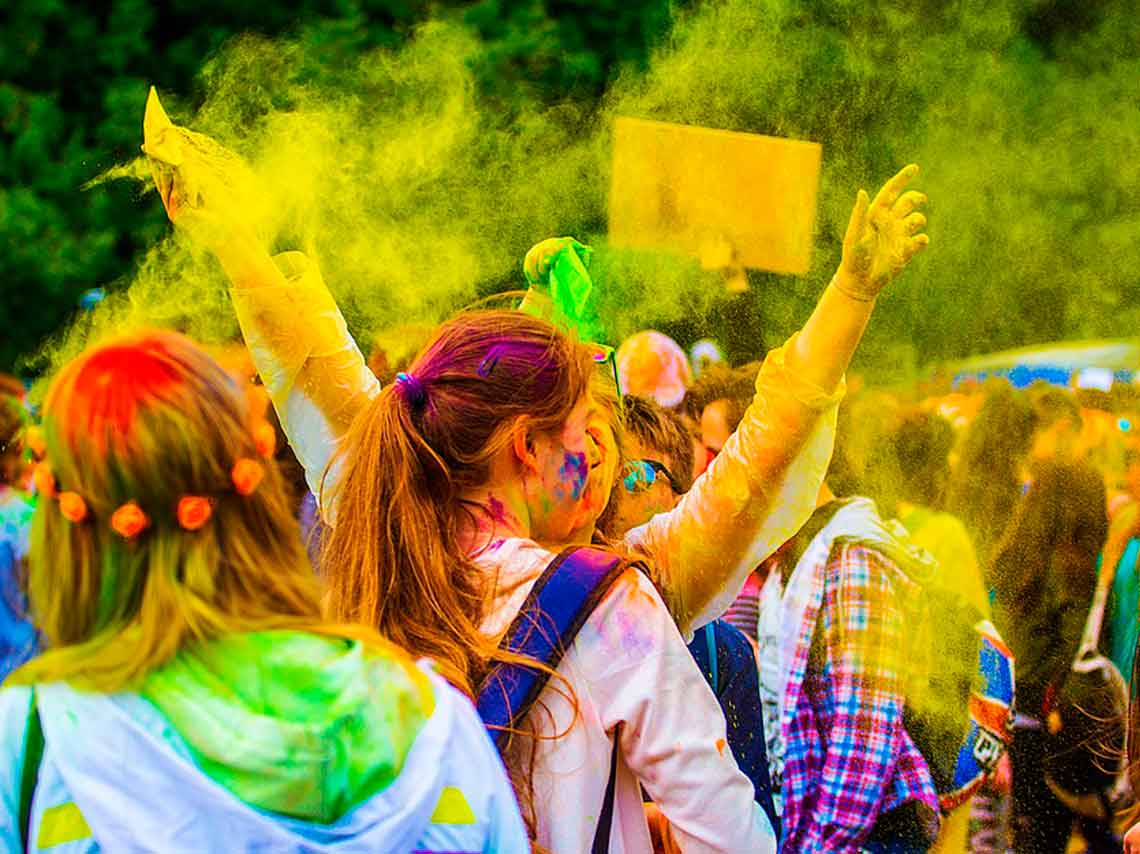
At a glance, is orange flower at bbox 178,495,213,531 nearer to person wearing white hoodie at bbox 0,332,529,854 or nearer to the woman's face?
person wearing white hoodie at bbox 0,332,529,854

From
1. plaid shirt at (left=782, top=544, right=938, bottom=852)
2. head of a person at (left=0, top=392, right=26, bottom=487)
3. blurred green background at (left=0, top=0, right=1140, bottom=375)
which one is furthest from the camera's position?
head of a person at (left=0, top=392, right=26, bottom=487)

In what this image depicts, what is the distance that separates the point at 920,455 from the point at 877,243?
2263 mm

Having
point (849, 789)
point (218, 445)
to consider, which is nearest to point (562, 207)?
point (849, 789)

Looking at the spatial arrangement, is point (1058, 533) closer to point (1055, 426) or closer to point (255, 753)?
point (1055, 426)

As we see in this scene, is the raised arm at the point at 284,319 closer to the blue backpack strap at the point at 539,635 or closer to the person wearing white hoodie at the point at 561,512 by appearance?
the person wearing white hoodie at the point at 561,512

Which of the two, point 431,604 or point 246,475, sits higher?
point 246,475

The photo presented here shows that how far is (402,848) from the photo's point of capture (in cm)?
135

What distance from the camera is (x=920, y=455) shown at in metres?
4.19

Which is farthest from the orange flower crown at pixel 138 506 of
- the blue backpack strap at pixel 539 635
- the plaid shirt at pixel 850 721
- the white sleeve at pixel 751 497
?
the plaid shirt at pixel 850 721

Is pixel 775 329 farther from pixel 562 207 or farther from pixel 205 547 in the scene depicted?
pixel 205 547

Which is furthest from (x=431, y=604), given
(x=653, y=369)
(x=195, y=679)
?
(x=653, y=369)

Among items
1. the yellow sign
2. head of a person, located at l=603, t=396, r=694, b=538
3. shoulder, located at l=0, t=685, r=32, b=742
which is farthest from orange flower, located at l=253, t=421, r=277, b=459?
the yellow sign

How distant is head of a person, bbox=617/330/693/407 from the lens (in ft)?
15.1

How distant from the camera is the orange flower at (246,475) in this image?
1417 mm
